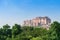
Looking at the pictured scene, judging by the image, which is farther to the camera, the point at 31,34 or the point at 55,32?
the point at 31,34

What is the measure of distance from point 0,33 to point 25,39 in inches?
104

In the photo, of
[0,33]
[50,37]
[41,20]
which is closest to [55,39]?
[50,37]

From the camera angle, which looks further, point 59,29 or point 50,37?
point 59,29

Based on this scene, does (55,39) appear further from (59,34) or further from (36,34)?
(36,34)

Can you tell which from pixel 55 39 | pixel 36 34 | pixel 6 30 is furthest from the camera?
pixel 6 30

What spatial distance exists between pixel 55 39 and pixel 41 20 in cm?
3483

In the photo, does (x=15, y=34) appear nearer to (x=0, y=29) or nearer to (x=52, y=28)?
(x=0, y=29)

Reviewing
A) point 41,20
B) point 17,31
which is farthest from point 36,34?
point 41,20

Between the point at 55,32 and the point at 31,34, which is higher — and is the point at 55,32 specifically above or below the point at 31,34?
above

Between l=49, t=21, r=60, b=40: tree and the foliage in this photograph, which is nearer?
l=49, t=21, r=60, b=40: tree

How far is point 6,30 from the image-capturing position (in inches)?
611

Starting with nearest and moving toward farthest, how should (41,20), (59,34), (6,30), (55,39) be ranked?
(55,39) → (59,34) → (6,30) → (41,20)

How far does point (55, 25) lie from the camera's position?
12.9m

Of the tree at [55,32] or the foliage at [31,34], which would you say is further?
the foliage at [31,34]
